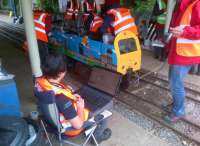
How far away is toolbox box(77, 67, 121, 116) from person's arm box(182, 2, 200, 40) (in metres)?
1.15

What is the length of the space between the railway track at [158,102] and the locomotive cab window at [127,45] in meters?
0.77

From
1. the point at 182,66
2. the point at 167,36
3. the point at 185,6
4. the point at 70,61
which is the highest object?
the point at 185,6

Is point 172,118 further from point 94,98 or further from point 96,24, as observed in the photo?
point 96,24

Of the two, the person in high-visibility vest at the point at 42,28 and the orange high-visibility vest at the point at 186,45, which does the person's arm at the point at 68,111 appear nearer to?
the orange high-visibility vest at the point at 186,45

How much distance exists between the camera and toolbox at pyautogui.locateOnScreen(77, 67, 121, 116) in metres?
3.18

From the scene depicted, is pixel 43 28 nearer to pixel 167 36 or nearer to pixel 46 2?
pixel 167 36

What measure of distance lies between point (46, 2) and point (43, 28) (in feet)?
21.7

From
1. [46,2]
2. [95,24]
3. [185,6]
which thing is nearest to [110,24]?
[95,24]

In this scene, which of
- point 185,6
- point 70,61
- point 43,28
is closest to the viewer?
point 185,6

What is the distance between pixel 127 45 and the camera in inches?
186

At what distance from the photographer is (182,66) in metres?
3.36

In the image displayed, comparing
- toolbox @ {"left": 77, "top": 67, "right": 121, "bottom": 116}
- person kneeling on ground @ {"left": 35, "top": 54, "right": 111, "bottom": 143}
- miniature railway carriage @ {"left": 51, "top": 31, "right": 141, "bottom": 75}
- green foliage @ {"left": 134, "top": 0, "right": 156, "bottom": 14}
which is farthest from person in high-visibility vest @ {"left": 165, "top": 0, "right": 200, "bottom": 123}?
green foliage @ {"left": 134, "top": 0, "right": 156, "bottom": 14}

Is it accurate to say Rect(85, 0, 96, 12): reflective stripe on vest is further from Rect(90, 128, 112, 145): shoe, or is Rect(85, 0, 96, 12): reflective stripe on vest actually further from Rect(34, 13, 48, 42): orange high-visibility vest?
Rect(90, 128, 112, 145): shoe

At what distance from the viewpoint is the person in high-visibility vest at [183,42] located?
308 centimetres
